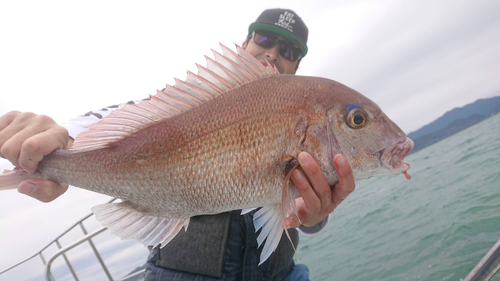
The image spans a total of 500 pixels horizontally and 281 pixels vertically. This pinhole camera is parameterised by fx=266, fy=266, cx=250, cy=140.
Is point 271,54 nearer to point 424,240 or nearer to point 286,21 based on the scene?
point 286,21

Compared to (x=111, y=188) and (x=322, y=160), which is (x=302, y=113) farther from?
(x=111, y=188)

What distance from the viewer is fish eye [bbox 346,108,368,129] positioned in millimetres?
1576

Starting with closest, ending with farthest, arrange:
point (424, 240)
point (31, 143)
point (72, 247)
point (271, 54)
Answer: point (31, 143) < point (72, 247) < point (271, 54) < point (424, 240)

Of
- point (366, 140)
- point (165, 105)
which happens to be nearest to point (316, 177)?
point (366, 140)

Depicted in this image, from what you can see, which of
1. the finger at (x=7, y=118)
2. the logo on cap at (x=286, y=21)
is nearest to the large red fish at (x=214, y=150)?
the finger at (x=7, y=118)

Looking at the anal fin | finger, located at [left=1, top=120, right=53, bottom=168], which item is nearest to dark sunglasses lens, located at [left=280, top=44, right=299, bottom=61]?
the anal fin

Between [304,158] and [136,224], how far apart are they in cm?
113

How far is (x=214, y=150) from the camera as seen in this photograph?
153 cm

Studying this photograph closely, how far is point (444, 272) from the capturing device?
16.6ft

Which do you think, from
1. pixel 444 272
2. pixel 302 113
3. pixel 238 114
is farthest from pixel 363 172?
pixel 444 272

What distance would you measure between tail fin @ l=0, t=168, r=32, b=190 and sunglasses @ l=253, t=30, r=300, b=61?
327cm

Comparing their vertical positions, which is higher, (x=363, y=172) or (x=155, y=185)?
(x=155, y=185)

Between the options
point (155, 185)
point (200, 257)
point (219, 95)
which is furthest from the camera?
point (200, 257)

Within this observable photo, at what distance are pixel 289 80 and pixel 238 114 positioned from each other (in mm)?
409
